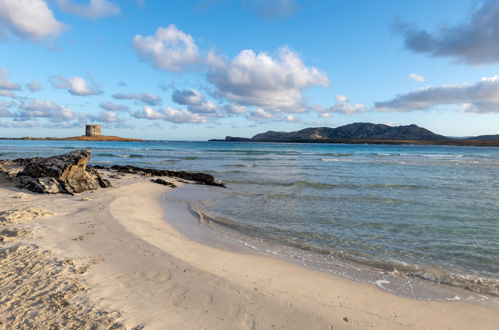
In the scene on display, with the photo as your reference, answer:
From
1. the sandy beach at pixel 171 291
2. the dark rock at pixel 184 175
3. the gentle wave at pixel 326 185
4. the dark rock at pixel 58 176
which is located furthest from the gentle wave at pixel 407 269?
the dark rock at pixel 184 175

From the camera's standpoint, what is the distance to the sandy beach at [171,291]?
3.87 metres

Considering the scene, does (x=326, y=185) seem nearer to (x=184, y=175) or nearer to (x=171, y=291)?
(x=184, y=175)

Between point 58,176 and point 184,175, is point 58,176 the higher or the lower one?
the higher one

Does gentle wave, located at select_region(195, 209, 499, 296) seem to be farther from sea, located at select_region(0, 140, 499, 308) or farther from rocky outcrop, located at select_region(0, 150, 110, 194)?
rocky outcrop, located at select_region(0, 150, 110, 194)

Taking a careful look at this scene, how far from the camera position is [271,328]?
3824 millimetres

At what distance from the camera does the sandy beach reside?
3867 millimetres

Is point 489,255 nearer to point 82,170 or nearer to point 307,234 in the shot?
point 307,234

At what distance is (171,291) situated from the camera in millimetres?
4621

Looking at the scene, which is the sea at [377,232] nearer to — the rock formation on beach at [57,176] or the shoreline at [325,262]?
the shoreline at [325,262]

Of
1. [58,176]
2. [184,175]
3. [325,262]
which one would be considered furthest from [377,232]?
[184,175]

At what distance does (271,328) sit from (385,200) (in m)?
11.6

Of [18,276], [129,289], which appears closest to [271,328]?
[129,289]

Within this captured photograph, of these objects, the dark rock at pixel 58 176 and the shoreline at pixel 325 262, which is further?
the dark rock at pixel 58 176

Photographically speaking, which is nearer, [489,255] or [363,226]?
[489,255]
